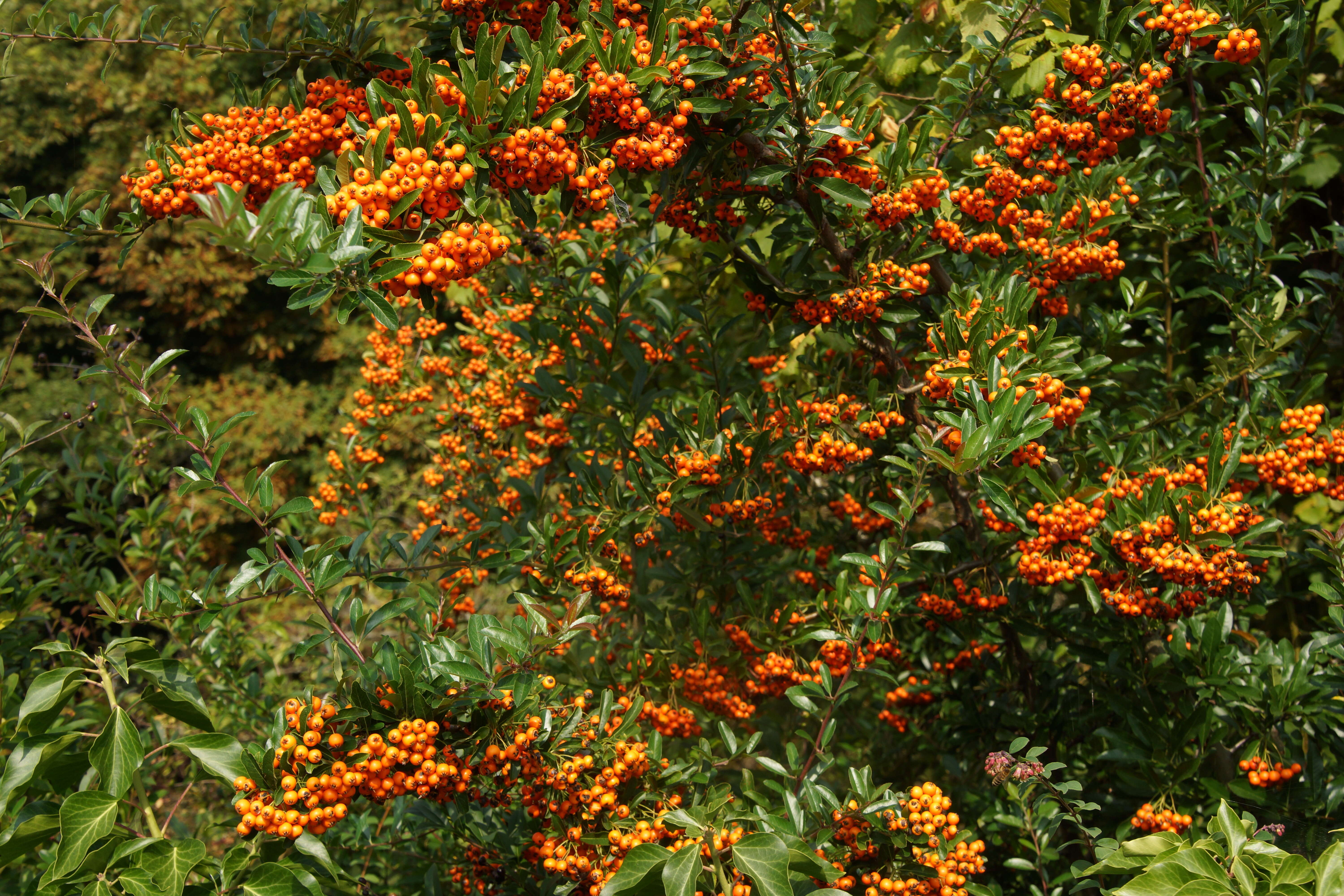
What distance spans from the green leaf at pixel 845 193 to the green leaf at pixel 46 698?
1937 millimetres

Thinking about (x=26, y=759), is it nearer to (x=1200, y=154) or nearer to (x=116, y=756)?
(x=116, y=756)

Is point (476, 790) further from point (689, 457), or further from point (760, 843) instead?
point (689, 457)

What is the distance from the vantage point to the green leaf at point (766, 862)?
1.51m

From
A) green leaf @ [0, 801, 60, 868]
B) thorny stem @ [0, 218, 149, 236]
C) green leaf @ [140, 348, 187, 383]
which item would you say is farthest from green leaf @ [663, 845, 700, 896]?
thorny stem @ [0, 218, 149, 236]

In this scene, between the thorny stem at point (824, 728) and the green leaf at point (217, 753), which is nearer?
the green leaf at point (217, 753)

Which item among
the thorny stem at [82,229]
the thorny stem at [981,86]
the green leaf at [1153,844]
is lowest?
the green leaf at [1153,844]

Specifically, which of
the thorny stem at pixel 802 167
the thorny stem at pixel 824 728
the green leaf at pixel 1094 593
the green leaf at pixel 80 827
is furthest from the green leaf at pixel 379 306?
the green leaf at pixel 1094 593

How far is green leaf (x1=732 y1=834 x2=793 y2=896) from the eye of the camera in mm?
1507

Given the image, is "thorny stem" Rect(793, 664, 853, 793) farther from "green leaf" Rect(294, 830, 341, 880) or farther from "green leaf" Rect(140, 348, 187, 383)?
"green leaf" Rect(140, 348, 187, 383)

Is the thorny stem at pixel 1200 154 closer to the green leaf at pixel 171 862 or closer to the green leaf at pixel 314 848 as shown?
the green leaf at pixel 314 848

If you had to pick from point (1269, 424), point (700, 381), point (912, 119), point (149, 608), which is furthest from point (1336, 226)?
point (149, 608)

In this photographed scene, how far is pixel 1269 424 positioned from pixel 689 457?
1632 mm

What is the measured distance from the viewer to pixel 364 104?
2.23 metres

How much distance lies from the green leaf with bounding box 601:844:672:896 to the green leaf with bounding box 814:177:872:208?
5.04ft
